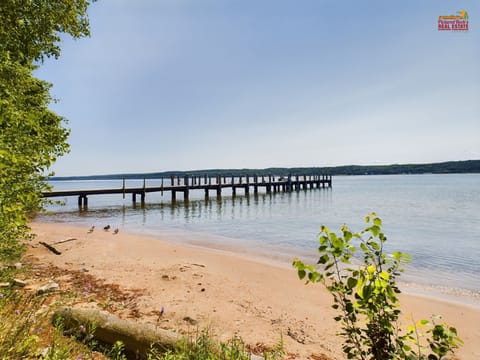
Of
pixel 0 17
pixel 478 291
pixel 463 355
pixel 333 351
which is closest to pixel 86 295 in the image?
pixel 333 351

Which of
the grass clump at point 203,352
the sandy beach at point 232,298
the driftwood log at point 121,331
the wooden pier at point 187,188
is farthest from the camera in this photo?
the wooden pier at point 187,188

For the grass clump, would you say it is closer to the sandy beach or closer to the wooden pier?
the sandy beach

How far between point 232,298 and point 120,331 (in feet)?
9.91

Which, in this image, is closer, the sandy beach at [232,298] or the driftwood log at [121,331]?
the driftwood log at [121,331]

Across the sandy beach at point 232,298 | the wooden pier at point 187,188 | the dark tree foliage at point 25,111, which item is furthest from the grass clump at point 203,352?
the wooden pier at point 187,188

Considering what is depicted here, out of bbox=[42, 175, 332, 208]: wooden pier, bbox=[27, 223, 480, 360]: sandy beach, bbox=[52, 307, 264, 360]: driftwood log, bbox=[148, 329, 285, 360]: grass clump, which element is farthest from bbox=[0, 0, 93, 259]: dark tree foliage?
bbox=[42, 175, 332, 208]: wooden pier

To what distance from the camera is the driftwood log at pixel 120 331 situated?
3.14m

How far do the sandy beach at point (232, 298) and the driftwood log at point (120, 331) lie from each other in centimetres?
116

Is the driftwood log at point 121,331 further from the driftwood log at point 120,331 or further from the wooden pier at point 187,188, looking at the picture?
the wooden pier at point 187,188

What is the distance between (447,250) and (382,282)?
43.1 ft

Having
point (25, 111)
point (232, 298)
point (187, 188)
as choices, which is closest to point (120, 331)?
point (232, 298)

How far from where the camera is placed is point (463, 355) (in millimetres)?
4336

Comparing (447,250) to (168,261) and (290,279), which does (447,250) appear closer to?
(290,279)

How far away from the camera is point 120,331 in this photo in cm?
326
